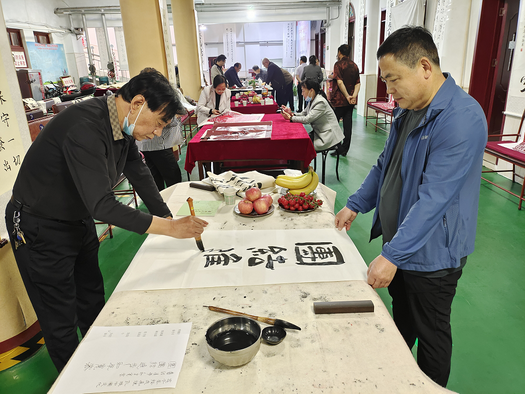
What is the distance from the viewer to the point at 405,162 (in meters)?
1.35

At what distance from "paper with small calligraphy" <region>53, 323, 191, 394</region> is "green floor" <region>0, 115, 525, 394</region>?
1.15 meters

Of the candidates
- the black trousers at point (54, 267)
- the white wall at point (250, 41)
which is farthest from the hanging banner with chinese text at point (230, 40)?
the black trousers at point (54, 267)

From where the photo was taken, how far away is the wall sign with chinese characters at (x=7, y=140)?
191 centimetres

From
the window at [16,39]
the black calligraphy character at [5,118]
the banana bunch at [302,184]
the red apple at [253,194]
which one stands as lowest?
the banana bunch at [302,184]

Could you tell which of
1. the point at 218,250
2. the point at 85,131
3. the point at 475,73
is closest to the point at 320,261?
the point at 218,250

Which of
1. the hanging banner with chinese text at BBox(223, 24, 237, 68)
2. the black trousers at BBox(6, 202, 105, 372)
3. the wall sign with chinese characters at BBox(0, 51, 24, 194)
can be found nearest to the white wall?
the hanging banner with chinese text at BBox(223, 24, 237, 68)

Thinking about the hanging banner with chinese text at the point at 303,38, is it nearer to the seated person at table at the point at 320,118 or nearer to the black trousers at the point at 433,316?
the seated person at table at the point at 320,118

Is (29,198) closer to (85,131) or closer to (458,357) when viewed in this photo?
(85,131)

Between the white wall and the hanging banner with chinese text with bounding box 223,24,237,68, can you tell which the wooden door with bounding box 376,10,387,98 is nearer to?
the white wall

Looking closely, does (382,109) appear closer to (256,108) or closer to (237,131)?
(256,108)

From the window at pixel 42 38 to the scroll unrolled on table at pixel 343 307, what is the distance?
1448 cm

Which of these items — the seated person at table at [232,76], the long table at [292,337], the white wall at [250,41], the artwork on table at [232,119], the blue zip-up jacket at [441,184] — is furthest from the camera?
the white wall at [250,41]

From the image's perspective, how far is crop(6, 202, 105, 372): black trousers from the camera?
5.05ft

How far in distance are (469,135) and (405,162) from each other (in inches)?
9.4
